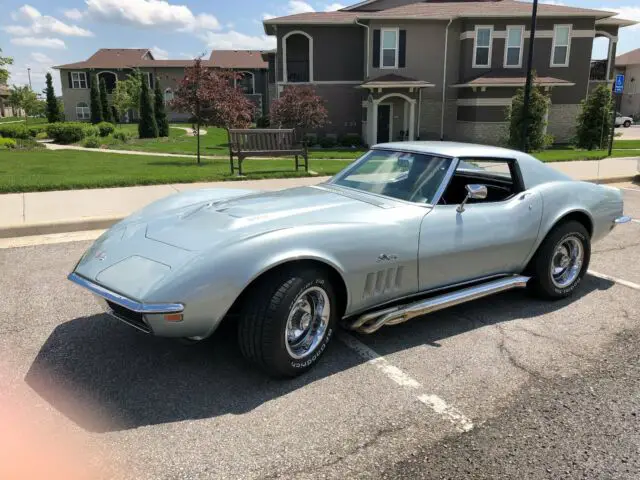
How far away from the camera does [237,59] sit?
5816 cm

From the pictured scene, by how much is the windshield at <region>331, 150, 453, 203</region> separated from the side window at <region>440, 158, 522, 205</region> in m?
0.18

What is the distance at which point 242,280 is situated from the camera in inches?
120

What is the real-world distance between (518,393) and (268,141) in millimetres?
10254

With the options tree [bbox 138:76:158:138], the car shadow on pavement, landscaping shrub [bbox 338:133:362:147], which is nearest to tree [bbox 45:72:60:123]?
tree [bbox 138:76:158:138]

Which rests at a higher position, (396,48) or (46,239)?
(396,48)

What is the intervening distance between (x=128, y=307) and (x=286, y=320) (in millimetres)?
889

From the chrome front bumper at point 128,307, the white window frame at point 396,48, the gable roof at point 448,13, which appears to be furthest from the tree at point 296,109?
the chrome front bumper at point 128,307

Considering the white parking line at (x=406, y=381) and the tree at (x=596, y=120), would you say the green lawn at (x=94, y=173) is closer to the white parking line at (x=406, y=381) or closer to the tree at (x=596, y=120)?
the white parking line at (x=406, y=381)

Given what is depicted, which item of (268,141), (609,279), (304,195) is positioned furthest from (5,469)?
(268,141)

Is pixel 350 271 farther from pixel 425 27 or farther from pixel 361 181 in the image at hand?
pixel 425 27

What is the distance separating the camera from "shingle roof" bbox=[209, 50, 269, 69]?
5628cm

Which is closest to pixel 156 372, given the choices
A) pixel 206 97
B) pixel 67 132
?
pixel 206 97

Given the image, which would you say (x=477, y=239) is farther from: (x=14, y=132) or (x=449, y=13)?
(x=14, y=132)

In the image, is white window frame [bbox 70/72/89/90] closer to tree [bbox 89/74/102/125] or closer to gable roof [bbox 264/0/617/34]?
tree [bbox 89/74/102/125]
